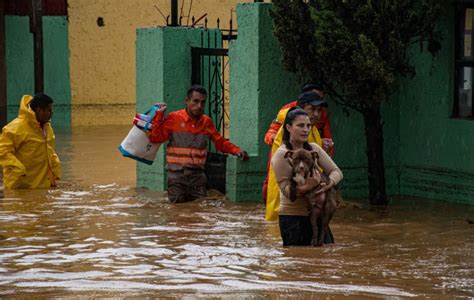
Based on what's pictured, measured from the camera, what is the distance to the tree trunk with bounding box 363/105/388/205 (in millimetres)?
14117

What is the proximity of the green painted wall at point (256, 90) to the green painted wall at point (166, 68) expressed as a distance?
4.07 ft

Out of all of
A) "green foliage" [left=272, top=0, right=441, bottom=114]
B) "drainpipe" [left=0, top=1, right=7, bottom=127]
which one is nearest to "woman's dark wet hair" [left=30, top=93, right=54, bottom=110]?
"green foliage" [left=272, top=0, right=441, bottom=114]

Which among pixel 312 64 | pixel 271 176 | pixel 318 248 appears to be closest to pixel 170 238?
pixel 271 176

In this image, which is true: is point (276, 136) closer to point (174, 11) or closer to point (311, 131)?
point (311, 131)

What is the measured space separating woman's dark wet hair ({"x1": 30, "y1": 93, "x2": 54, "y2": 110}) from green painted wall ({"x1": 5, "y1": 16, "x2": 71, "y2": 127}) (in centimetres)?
1014

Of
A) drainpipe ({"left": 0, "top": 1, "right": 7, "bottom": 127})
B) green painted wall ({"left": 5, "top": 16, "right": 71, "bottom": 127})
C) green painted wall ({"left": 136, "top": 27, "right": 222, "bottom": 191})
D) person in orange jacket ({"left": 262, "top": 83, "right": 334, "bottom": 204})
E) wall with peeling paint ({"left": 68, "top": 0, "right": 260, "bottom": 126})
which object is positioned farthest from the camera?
wall with peeling paint ({"left": 68, "top": 0, "right": 260, "bottom": 126})

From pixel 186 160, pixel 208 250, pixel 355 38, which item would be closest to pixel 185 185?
pixel 186 160

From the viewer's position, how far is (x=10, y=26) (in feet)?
84.3

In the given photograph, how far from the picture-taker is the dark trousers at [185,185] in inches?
567

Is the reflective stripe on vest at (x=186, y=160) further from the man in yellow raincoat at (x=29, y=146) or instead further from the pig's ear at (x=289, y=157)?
the pig's ear at (x=289, y=157)

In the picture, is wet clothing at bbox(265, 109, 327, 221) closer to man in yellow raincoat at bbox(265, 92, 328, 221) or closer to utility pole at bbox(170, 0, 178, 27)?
man in yellow raincoat at bbox(265, 92, 328, 221)

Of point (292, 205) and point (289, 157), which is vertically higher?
point (289, 157)

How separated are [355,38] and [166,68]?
3258mm

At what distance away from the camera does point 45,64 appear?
26.2 m
